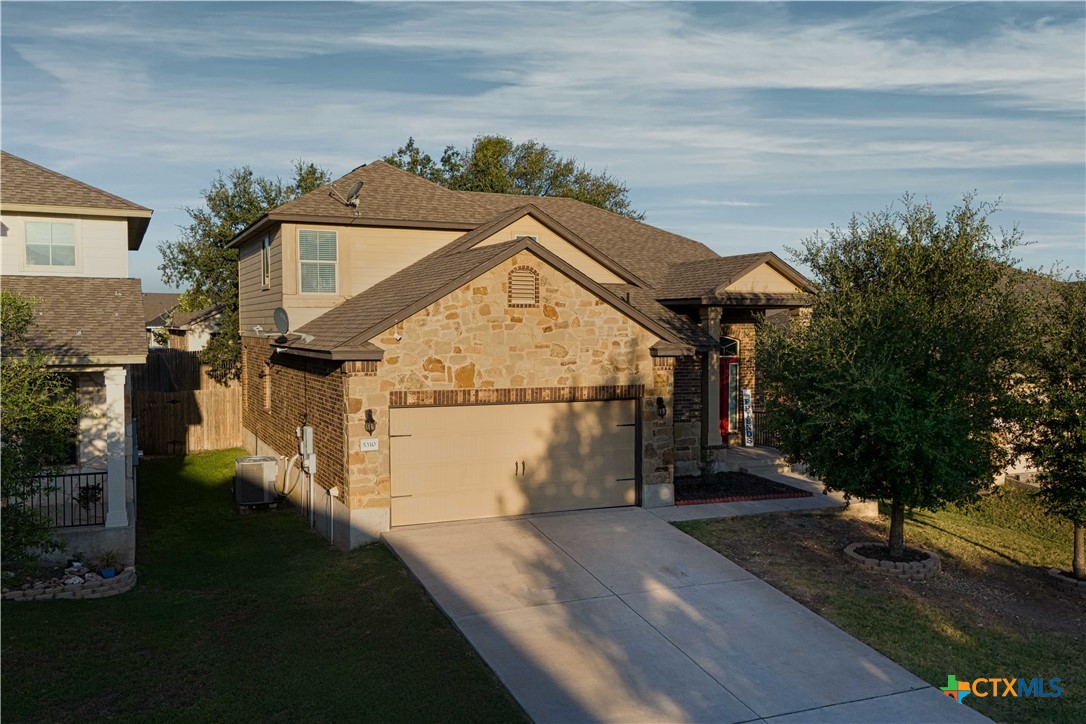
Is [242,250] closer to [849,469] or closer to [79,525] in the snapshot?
[79,525]

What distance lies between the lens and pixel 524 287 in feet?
48.3

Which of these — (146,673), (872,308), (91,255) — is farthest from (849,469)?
(91,255)

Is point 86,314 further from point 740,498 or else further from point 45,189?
point 740,498

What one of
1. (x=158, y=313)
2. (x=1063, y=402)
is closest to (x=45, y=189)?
(x=1063, y=402)

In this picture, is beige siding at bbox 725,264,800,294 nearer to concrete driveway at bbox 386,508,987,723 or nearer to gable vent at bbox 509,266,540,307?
gable vent at bbox 509,266,540,307

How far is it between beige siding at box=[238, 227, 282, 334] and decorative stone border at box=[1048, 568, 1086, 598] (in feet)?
51.6

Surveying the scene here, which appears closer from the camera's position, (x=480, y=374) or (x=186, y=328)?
(x=480, y=374)

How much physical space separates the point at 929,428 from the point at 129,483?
14.6 m

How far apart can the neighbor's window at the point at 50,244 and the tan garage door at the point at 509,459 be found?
8.37 m

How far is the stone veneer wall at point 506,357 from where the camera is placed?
44.9 feet

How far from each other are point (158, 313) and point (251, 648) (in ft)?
170

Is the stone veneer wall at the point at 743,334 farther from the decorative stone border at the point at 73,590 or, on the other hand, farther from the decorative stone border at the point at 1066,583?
the decorative stone border at the point at 73,590

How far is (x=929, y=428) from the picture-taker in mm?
11797

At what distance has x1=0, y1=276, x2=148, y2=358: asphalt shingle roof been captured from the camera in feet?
43.3
